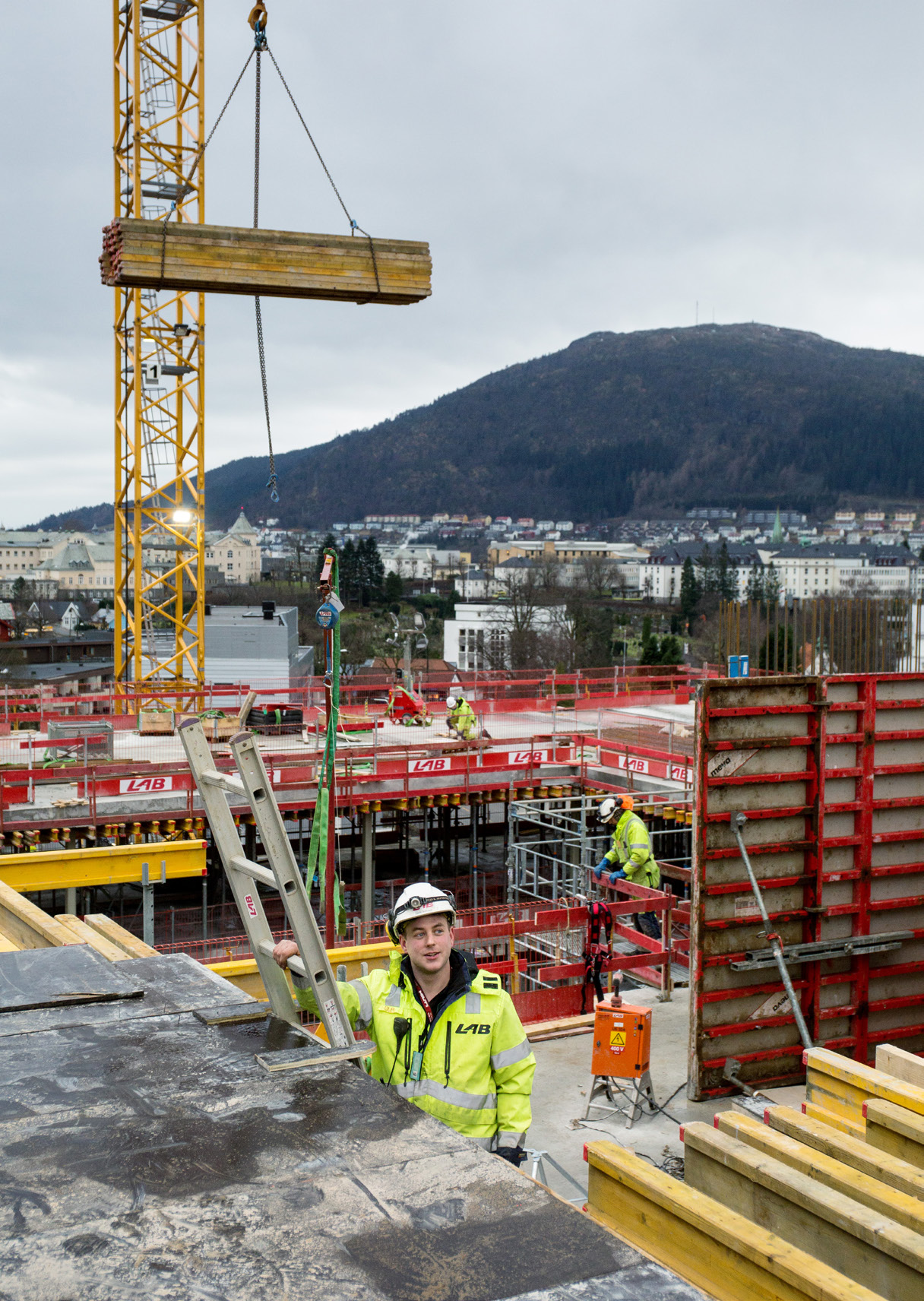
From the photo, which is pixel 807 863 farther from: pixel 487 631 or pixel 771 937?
pixel 487 631

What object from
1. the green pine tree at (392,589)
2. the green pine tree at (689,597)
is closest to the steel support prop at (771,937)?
the green pine tree at (392,589)

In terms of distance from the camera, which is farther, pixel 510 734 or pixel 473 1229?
pixel 510 734

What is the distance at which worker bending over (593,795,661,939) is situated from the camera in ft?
46.2

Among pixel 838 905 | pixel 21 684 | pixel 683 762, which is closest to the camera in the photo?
pixel 838 905

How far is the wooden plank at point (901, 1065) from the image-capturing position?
19.9ft

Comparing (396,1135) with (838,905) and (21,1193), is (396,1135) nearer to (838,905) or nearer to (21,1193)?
(21,1193)

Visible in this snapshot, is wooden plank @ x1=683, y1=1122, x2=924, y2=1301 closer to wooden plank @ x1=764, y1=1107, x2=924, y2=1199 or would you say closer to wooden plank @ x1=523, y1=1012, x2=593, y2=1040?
wooden plank @ x1=764, y1=1107, x2=924, y2=1199

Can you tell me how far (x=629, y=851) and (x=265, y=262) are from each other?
8.16 metres

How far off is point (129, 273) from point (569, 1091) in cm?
950

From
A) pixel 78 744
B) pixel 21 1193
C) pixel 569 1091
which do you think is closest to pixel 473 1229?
pixel 21 1193

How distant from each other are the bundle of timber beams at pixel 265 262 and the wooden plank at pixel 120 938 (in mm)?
7636

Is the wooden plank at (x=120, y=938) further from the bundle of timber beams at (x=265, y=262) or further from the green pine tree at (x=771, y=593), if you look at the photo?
the green pine tree at (x=771, y=593)

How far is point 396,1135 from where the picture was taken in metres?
3.20

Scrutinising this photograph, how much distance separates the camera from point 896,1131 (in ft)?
16.7
